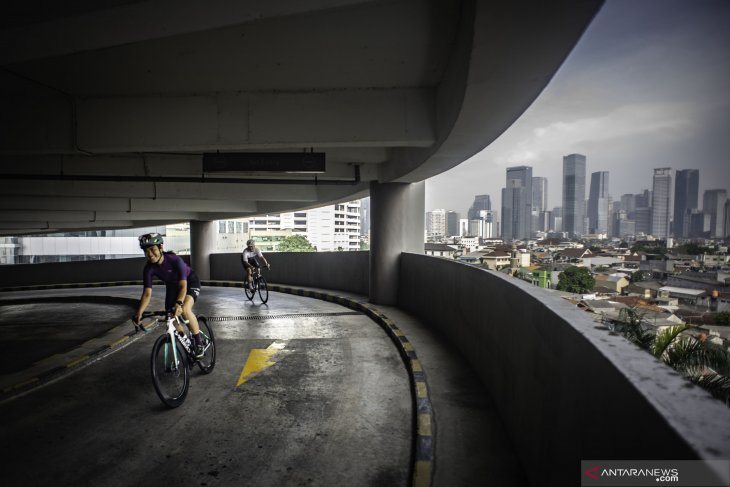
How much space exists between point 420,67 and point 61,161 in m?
8.88

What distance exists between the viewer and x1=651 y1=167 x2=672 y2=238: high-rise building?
8844 mm

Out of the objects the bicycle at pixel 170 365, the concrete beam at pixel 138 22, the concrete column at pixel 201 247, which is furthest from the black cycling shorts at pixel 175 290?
the concrete column at pixel 201 247

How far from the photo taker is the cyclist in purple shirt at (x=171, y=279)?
525cm

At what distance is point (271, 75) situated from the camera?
5.85m

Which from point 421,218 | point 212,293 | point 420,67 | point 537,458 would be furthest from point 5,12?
point 212,293

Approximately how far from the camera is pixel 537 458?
3.05 m

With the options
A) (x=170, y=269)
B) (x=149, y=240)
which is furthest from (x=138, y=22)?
(x=170, y=269)

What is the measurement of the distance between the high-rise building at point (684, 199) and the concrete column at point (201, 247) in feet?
62.4

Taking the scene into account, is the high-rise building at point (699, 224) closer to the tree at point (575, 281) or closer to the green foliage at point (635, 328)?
the green foliage at point (635, 328)

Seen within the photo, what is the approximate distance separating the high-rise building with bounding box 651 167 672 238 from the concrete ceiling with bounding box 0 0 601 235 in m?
4.93

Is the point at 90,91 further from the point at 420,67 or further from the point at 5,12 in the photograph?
the point at 420,67

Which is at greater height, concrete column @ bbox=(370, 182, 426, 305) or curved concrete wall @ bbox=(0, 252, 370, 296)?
concrete column @ bbox=(370, 182, 426, 305)

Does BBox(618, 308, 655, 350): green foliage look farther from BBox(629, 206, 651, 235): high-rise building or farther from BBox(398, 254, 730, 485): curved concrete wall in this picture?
BBox(629, 206, 651, 235): high-rise building

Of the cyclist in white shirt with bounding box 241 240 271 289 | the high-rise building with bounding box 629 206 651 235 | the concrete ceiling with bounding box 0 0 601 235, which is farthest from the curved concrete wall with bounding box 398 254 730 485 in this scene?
the high-rise building with bounding box 629 206 651 235
